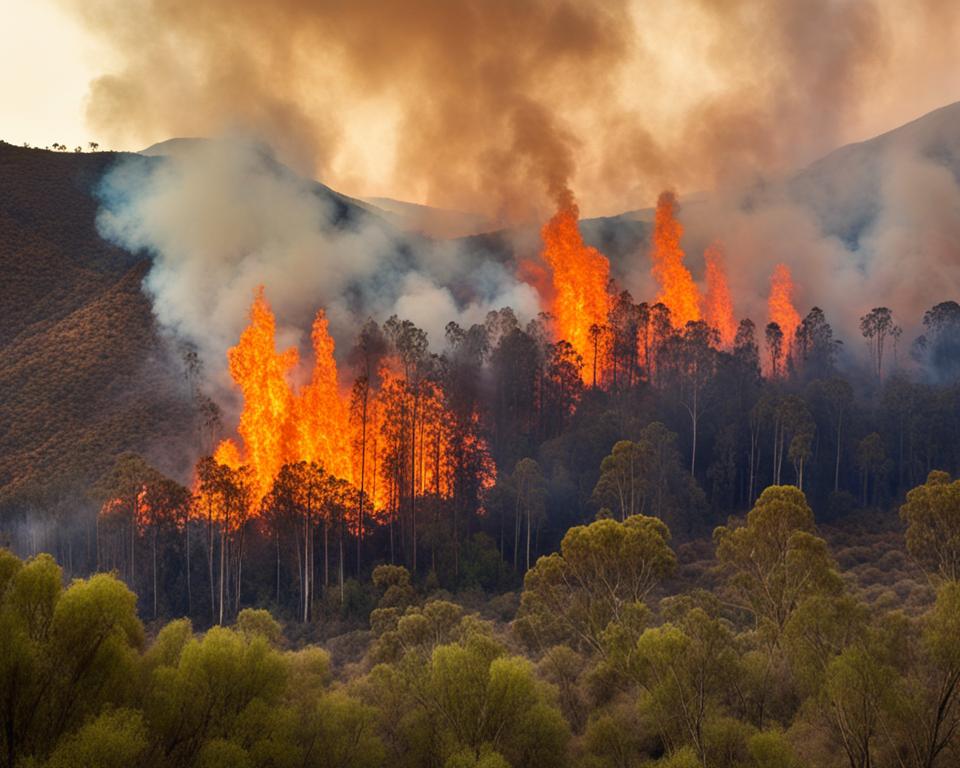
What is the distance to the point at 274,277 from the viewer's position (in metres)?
164

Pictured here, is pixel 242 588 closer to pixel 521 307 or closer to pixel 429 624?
pixel 429 624

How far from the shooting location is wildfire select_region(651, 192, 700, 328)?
552 feet

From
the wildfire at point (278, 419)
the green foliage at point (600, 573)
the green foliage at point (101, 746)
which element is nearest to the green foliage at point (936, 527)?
the green foliage at point (600, 573)

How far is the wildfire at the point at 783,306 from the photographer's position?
174 meters

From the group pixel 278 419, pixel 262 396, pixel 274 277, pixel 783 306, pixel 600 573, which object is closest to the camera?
pixel 600 573

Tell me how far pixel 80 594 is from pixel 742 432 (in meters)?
105

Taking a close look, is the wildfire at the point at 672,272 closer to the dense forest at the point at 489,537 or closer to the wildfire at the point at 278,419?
the dense forest at the point at 489,537

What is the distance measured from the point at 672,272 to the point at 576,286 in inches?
979

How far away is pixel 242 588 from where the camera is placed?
99.9 metres

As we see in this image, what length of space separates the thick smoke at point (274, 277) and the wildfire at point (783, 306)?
172ft

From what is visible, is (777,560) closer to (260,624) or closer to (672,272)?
(260,624)

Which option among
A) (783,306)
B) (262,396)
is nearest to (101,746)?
(262,396)

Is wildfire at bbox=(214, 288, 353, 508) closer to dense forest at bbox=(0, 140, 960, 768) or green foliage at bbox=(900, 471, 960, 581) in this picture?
dense forest at bbox=(0, 140, 960, 768)

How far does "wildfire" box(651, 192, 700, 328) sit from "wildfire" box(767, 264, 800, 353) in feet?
53.3
